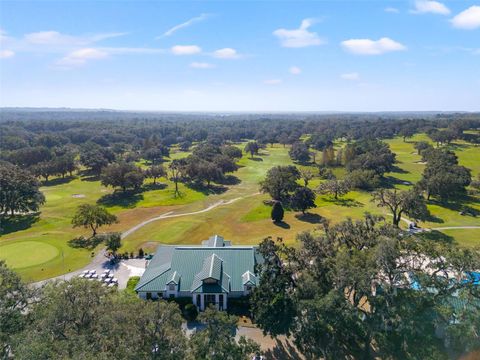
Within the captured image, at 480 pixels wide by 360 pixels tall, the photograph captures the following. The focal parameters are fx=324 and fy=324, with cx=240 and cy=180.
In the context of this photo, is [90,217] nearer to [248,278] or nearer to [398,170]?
[248,278]

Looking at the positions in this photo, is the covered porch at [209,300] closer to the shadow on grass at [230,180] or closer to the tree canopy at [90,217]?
the tree canopy at [90,217]

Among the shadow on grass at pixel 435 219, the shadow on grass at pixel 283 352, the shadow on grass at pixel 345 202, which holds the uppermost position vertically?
the shadow on grass at pixel 435 219

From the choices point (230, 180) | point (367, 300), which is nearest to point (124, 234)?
point (367, 300)

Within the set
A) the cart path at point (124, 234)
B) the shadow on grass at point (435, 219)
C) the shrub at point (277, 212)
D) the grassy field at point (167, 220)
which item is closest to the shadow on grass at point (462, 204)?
the grassy field at point (167, 220)

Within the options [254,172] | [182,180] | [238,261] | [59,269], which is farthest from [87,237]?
[254,172]

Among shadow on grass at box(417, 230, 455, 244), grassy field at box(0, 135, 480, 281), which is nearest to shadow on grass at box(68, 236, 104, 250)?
grassy field at box(0, 135, 480, 281)

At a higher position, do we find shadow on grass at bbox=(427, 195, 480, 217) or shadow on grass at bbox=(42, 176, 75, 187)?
shadow on grass at bbox=(427, 195, 480, 217)

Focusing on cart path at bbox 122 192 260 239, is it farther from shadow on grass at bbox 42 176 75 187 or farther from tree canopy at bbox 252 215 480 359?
shadow on grass at bbox 42 176 75 187
